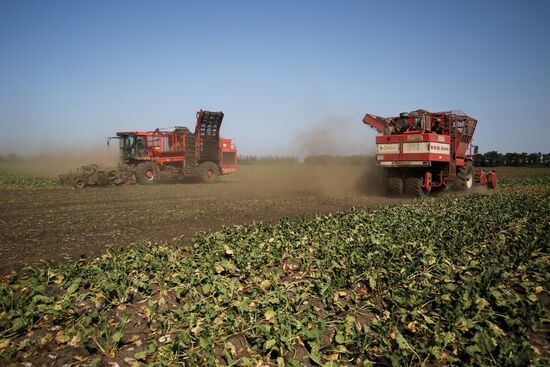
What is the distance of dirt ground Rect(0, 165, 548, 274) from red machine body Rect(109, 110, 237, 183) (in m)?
5.00

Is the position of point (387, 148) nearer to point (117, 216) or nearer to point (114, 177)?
point (117, 216)

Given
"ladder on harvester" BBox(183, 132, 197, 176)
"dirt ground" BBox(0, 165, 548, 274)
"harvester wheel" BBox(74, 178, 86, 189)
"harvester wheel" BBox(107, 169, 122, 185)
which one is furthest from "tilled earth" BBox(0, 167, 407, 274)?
"ladder on harvester" BBox(183, 132, 197, 176)

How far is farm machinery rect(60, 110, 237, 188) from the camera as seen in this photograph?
22.4 m

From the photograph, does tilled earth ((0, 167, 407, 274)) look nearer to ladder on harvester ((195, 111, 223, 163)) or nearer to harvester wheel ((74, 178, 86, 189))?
harvester wheel ((74, 178, 86, 189))

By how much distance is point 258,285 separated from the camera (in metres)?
4.90

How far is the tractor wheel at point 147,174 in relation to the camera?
22.3 metres

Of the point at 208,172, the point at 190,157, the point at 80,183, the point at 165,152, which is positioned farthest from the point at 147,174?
the point at 208,172

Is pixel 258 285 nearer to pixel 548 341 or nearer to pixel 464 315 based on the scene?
pixel 464 315

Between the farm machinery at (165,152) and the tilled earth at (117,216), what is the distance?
457 cm

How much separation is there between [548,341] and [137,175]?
21682 millimetres

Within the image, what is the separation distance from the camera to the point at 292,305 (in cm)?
434

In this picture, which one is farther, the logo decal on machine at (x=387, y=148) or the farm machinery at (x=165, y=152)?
the farm machinery at (x=165, y=152)

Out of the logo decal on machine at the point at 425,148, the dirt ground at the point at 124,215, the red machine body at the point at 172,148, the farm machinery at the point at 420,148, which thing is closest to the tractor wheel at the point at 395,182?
the farm machinery at the point at 420,148

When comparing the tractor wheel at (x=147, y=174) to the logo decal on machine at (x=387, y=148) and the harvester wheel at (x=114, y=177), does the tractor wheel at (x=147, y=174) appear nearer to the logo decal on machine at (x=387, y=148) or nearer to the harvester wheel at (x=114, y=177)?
the harvester wheel at (x=114, y=177)
